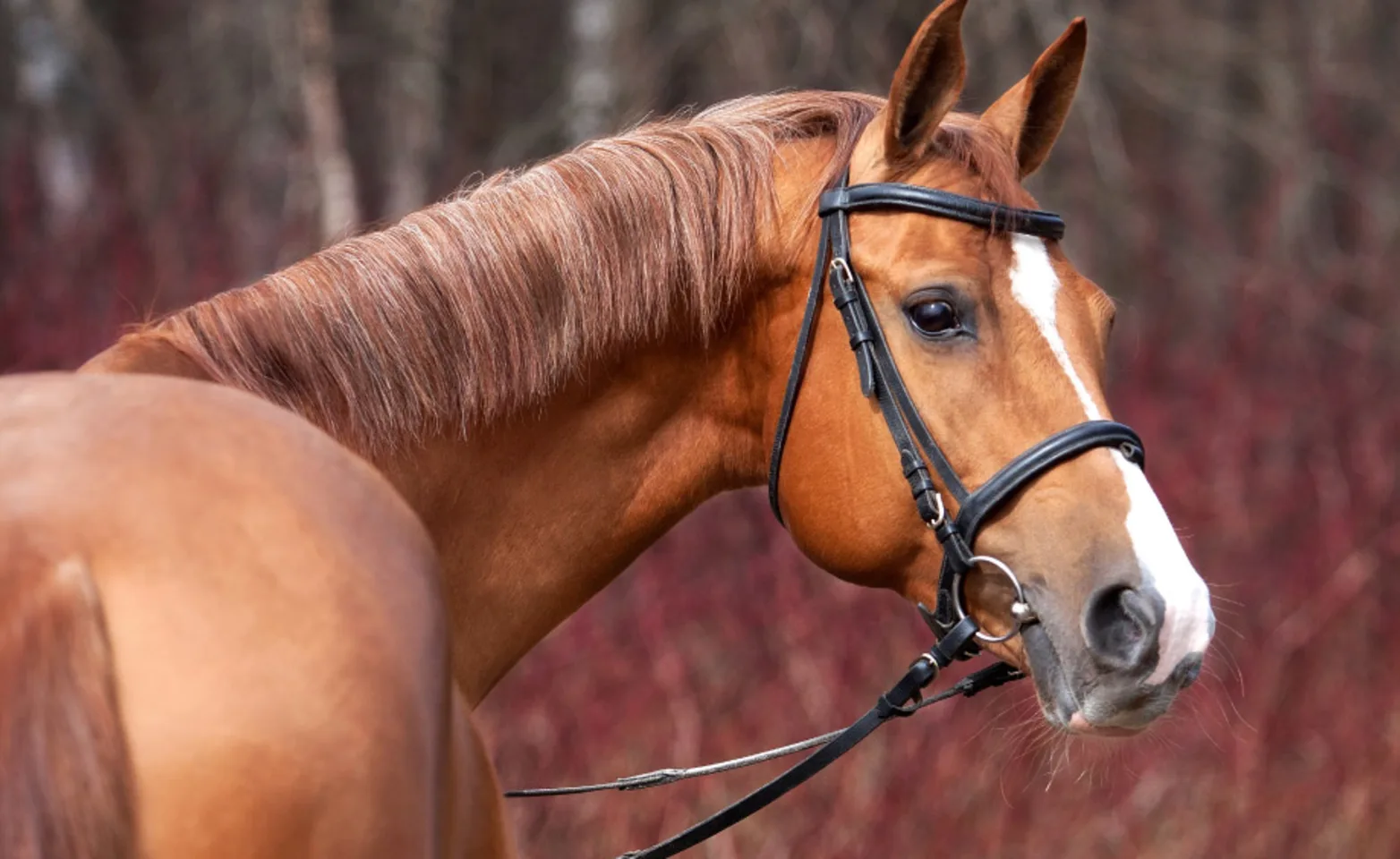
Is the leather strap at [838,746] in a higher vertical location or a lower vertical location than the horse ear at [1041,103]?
lower

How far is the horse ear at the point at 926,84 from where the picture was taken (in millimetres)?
2369

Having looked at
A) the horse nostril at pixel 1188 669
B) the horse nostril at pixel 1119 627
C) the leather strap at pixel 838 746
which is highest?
the horse nostril at pixel 1119 627

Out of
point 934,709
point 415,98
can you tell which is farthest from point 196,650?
point 415,98

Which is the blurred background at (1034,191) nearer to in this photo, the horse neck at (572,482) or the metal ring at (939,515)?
the horse neck at (572,482)

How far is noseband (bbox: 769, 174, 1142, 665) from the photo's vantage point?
2234mm

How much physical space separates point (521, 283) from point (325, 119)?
6223 mm

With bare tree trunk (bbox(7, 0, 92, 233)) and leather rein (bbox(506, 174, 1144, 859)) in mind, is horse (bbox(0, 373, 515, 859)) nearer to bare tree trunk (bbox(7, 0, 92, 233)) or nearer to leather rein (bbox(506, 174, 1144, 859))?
leather rein (bbox(506, 174, 1144, 859))

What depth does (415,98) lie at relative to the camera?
892cm

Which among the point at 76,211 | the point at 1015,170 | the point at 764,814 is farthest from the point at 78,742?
the point at 76,211

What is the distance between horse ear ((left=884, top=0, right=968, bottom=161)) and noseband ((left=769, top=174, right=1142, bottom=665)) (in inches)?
3.5

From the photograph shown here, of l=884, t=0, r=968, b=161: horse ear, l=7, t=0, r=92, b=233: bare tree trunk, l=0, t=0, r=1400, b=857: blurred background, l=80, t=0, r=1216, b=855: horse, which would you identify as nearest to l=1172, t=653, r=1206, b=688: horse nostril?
l=80, t=0, r=1216, b=855: horse

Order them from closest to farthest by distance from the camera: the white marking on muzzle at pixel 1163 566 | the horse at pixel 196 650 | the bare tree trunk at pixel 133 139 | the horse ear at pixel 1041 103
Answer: the horse at pixel 196 650 → the white marking on muzzle at pixel 1163 566 → the horse ear at pixel 1041 103 → the bare tree trunk at pixel 133 139

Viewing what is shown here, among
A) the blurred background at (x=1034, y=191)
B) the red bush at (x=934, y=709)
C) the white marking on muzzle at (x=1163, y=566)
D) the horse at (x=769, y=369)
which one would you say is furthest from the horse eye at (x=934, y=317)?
the red bush at (x=934, y=709)

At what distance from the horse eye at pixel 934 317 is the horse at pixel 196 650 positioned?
116cm
